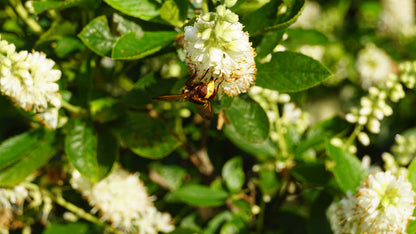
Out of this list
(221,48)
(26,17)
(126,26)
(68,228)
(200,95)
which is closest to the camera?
(221,48)

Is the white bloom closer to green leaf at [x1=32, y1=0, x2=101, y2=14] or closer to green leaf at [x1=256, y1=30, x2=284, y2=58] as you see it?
green leaf at [x1=256, y1=30, x2=284, y2=58]

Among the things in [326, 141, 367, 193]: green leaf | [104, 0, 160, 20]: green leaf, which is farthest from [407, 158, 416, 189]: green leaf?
[104, 0, 160, 20]: green leaf

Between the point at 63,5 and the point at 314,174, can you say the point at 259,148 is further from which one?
the point at 63,5

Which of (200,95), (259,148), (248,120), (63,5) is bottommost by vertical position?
(259,148)

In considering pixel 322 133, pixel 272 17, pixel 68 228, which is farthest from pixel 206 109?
pixel 68 228

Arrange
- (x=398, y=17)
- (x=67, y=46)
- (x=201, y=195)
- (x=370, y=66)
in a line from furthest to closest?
(x=398, y=17), (x=370, y=66), (x=201, y=195), (x=67, y=46)

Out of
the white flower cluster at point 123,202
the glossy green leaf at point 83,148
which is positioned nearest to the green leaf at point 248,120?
the glossy green leaf at point 83,148
